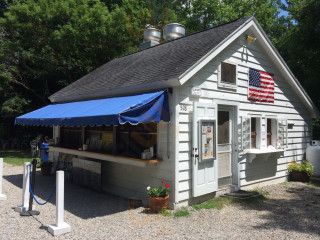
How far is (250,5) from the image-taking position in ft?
86.0

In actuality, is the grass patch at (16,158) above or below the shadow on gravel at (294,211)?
above

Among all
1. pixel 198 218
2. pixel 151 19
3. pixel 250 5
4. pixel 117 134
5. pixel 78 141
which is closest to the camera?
pixel 198 218

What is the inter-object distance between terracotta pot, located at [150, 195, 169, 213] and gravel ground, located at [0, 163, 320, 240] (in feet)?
A: 0.51

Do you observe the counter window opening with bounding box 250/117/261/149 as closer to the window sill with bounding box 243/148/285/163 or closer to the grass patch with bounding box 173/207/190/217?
the window sill with bounding box 243/148/285/163

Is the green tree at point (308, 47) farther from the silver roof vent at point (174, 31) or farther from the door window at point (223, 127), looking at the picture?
the door window at point (223, 127)

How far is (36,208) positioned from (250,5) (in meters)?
26.4

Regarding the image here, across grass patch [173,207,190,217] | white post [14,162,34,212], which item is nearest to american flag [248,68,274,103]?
grass patch [173,207,190,217]

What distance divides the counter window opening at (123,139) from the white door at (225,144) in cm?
209

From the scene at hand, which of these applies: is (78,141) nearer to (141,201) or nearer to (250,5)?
(141,201)

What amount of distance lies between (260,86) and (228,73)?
1.71 metres

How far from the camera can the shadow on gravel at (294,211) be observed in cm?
536

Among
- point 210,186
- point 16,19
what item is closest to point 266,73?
point 210,186

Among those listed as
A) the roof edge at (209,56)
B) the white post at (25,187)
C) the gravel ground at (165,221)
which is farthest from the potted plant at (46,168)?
the roof edge at (209,56)

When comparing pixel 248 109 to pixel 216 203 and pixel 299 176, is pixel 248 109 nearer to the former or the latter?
pixel 216 203
